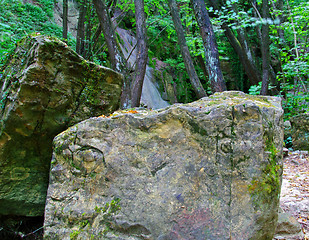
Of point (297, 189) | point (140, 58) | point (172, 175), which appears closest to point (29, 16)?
point (140, 58)

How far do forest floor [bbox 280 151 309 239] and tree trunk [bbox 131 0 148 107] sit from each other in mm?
3529

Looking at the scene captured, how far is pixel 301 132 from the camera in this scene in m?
6.41

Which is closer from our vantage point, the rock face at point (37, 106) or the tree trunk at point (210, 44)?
the rock face at point (37, 106)

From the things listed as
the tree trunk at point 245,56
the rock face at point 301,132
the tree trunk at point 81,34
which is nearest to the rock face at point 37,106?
the tree trunk at point 81,34

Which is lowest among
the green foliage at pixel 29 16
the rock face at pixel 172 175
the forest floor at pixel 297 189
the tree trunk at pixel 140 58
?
the forest floor at pixel 297 189

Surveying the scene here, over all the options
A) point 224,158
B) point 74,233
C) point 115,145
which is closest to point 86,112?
point 115,145

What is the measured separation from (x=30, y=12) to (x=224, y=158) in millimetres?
12638

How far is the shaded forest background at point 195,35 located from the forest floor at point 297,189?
2.46 metres

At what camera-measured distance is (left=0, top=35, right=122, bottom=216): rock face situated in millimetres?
2594

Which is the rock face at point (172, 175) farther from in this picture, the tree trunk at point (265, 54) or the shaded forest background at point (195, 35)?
the tree trunk at point (265, 54)

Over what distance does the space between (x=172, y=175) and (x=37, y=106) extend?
1726 millimetres

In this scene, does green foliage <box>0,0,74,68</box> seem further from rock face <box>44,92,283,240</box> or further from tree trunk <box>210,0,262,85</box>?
rock face <box>44,92,283,240</box>

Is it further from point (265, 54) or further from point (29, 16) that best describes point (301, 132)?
point (29, 16)

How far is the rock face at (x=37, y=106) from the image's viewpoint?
102 inches
